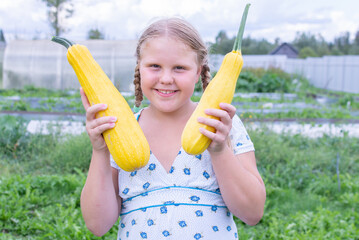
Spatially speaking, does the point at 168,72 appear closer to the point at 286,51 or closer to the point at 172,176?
the point at 172,176

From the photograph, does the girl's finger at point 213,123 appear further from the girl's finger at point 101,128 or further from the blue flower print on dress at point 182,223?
the blue flower print on dress at point 182,223

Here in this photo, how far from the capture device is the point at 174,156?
1.73m

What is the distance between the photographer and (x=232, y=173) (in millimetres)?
1521

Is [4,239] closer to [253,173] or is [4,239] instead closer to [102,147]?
[102,147]

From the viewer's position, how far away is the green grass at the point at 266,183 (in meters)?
3.39

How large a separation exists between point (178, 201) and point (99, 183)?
1.10ft

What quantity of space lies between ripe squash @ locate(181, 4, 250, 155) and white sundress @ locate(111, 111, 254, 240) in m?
0.20

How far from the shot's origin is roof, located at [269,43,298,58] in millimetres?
53516

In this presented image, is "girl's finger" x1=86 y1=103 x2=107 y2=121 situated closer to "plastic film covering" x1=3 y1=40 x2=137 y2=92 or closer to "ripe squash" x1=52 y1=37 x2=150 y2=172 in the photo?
"ripe squash" x1=52 y1=37 x2=150 y2=172

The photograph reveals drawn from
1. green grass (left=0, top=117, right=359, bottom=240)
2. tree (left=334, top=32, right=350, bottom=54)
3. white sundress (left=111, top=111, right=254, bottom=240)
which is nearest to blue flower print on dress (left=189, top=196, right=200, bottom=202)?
white sundress (left=111, top=111, right=254, bottom=240)

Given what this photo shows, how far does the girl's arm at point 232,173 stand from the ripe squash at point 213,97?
47mm

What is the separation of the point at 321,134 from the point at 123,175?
529 cm

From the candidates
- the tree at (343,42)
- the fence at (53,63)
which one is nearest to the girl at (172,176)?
the fence at (53,63)

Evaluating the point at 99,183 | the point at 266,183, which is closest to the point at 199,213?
the point at 99,183
